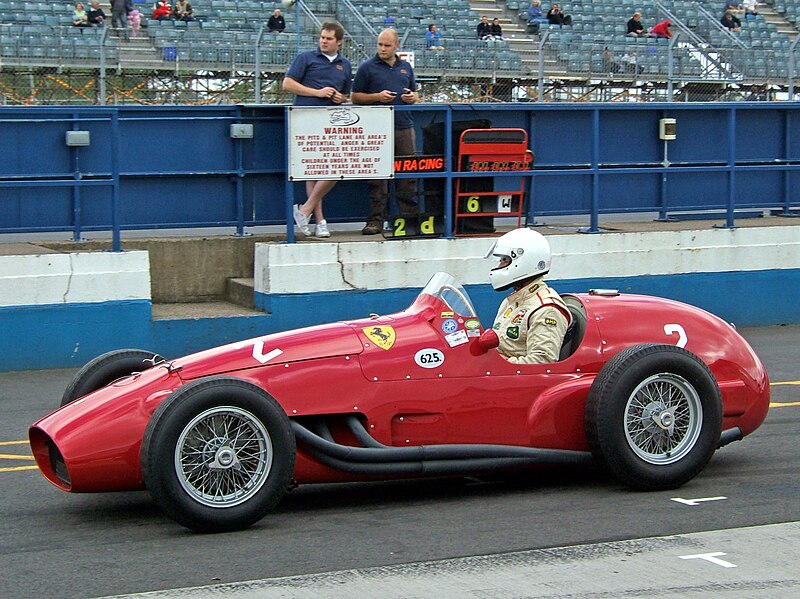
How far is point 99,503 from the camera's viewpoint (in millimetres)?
6629

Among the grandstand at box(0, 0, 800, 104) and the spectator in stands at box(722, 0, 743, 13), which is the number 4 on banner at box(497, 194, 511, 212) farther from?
the spectator in stands at box(722, 0, 743, 13)

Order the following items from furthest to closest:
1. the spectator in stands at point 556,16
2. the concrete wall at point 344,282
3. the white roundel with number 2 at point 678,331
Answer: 1. the spectator in stands at point 556,16
2. the concrete wall at point 344,282
3. the white roundel with number 2 at point 678,331

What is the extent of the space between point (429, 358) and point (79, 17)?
735 inches

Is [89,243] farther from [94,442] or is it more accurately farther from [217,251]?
[94,442]

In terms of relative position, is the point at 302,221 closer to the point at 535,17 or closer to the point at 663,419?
the point at 663,419

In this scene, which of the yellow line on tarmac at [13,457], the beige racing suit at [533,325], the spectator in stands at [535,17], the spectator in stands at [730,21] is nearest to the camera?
the beige racing suit at [533,325]

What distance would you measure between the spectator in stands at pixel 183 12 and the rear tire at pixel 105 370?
18226 mm

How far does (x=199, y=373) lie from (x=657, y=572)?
8.15ft

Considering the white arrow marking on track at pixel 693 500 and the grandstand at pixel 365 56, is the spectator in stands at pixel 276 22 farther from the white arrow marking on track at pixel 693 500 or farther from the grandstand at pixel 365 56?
the white arrow marking on track at pixel 693 500

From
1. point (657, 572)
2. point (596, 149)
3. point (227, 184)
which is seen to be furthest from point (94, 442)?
point (596, 149)

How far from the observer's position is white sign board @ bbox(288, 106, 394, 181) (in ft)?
37.3

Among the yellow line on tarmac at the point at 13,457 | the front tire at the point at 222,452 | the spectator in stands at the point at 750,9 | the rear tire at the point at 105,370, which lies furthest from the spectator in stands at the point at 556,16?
the front tire at the point at 222,452

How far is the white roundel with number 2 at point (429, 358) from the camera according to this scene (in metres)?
6.58

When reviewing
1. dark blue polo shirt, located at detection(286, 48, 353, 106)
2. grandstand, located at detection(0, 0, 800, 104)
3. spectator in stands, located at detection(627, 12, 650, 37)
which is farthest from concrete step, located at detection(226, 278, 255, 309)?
spectator in stands, located at detection(627, 12, 650, 37)
